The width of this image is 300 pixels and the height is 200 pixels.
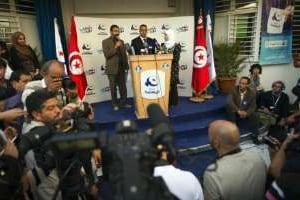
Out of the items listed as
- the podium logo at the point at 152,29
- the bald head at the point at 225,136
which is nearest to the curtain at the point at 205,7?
the podium logo at the point at 152,29

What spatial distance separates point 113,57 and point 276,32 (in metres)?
3.65

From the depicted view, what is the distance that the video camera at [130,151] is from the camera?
81 centimetres

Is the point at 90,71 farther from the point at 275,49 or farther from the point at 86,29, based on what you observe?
the point at 275,49

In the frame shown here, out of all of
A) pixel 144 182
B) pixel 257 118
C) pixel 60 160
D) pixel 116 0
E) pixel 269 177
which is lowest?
pixel 257 118

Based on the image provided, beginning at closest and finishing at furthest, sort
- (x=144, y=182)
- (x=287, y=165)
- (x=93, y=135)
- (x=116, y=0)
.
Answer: (x=144, y=182), (x=93, y=135), (x=287, y=165), (x=116, y=0)

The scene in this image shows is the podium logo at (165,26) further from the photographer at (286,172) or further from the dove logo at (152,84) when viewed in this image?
the photographer at (286,172)

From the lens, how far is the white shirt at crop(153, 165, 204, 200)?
1.71 m

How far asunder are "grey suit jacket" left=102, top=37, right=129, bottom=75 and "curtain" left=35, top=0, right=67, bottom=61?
1.23 m

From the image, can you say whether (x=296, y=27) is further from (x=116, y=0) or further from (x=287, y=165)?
(x=287, y=165)

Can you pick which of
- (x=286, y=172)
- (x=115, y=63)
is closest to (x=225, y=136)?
(x=286, y=172)

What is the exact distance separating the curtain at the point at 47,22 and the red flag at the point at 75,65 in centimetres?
63

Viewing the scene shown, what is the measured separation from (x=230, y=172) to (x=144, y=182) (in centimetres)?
100

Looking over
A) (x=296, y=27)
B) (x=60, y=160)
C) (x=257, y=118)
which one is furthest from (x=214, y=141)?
(x=296, y=27)

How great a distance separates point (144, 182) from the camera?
824mm
